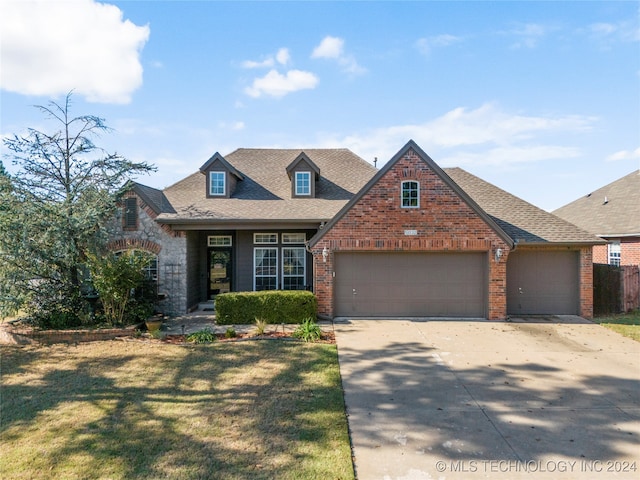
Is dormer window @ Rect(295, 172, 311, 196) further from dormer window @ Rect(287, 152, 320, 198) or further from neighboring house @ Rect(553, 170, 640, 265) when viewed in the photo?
neighboring house @ Rect(553, 170, 640, 265)

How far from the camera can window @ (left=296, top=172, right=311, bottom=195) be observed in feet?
45.5

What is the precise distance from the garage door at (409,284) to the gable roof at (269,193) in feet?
7.30

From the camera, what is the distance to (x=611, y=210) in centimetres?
1775

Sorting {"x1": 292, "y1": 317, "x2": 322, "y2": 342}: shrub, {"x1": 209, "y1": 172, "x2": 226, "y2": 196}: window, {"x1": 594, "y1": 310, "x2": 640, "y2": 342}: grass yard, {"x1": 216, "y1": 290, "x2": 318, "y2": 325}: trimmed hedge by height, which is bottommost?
A: {"x1": 594, "y1": 310, "x2": 640, "y2": 342}: grass yard

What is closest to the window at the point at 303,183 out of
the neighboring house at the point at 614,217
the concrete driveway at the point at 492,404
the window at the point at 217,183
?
the window at the point at 217,183

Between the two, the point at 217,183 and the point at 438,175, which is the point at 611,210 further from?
the point at 217,183

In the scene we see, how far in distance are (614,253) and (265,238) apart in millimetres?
15820

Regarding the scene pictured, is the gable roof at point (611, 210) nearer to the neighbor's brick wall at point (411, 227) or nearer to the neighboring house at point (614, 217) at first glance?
the neighboring house at point (614, 217)

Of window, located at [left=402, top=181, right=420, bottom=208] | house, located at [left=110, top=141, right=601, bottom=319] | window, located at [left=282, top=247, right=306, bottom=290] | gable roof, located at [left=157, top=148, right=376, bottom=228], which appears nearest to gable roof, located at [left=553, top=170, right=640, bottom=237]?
house, located at [left=110, top=141, right=601, bottom=319]

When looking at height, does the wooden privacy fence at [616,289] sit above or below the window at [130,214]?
below

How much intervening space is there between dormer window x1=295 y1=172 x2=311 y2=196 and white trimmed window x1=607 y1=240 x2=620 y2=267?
13957mm

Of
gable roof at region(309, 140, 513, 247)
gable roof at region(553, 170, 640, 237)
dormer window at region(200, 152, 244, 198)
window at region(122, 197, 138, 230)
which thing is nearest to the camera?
gable roof at region(309, 140, 513, 247)

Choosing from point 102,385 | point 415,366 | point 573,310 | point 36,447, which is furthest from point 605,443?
point 573,310

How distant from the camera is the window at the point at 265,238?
45.3 ft
